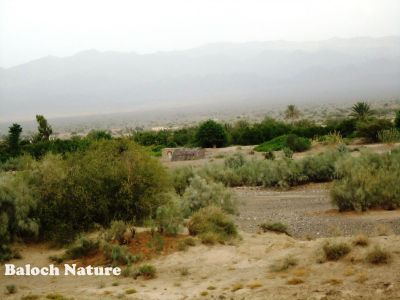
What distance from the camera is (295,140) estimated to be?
4953 centimetres

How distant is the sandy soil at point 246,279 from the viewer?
10369 millimetres

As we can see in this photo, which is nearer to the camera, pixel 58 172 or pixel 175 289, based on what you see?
pixel 175 289

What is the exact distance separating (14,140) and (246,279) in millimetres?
53015

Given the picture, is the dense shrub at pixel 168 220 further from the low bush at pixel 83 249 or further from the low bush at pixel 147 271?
the low bush at pixel 147 271

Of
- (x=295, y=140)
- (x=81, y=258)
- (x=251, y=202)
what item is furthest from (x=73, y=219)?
(x=295, y=140)

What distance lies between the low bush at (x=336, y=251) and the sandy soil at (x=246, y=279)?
0.17m

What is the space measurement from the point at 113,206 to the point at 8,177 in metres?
4.47

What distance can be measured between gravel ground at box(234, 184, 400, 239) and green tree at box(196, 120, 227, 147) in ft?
105

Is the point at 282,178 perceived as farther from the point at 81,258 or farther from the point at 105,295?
the point at 105,295

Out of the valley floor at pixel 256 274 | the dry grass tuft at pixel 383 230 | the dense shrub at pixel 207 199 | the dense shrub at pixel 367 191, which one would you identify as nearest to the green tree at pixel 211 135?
the dense shrub at pixel 367 191

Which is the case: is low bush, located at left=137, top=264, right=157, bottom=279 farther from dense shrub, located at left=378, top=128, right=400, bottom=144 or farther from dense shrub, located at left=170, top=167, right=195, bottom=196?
dense shrub, located at left=378, top=128, right=400, bottom=144

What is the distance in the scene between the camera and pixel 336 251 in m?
12.2

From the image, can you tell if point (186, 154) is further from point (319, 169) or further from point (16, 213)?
point (16, 213)

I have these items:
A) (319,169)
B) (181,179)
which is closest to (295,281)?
(319,169)
